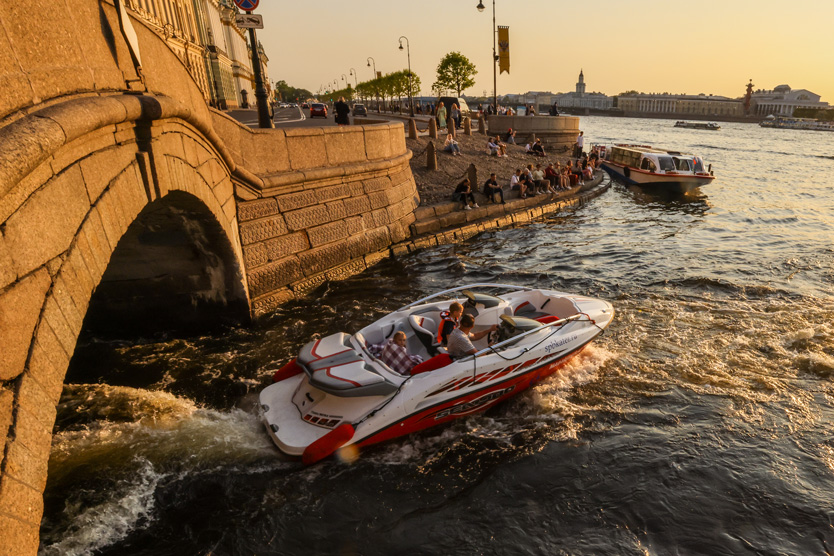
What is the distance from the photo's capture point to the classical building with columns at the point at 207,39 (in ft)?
119

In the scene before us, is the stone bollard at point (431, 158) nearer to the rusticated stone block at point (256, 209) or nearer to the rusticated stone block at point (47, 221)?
the rusticated stone block at point (256, 209)

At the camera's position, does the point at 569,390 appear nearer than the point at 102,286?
Yes

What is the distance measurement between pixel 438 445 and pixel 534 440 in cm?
129

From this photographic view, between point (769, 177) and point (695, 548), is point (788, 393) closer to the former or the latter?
point (695, 548)

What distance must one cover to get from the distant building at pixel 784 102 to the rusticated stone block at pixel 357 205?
175655 mm

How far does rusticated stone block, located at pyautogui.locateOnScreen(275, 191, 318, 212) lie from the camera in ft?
34.1

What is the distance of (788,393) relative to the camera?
7.47 m

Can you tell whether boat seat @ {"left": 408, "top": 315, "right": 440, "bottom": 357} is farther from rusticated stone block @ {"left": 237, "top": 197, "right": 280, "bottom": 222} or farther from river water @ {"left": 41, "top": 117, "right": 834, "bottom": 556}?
rusticated stone block @ {"left": 237, "top": 197, "right": 280, "bottom": 222}

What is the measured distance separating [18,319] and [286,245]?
8.06 meters

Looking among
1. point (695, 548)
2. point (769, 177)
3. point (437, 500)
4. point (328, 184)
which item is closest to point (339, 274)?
point (328, 184)

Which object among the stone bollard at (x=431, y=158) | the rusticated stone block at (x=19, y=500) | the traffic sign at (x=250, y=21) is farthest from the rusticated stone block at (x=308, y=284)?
the stone bollard at (x=431, y=158)

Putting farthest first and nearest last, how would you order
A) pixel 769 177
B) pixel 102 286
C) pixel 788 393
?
pixel 769 177
pixel 102 286
pixel 788 393

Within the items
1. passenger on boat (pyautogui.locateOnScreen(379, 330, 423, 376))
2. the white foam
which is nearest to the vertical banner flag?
passenger on boat (pyautogui.locateOnScreen(379, 330, 423, 376))

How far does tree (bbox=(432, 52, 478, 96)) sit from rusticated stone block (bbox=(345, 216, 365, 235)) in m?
49.3
